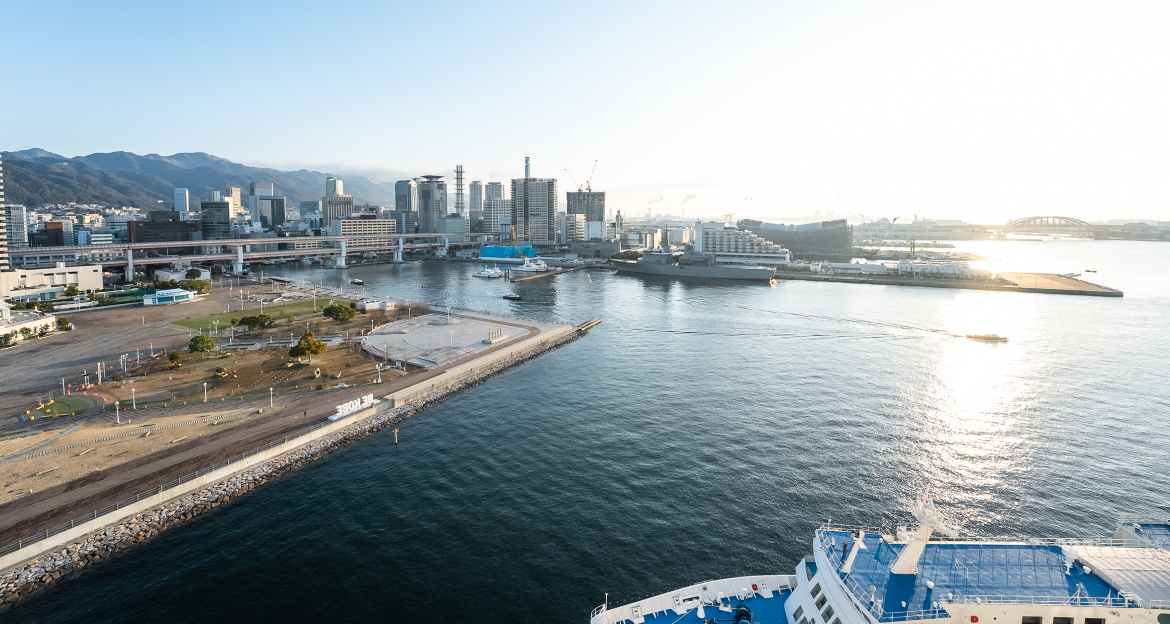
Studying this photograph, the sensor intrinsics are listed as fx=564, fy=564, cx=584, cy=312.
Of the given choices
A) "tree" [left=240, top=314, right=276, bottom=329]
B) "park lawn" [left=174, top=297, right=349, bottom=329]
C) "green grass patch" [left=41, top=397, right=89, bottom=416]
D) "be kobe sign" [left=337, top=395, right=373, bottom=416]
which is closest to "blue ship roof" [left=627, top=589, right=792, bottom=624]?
"be kobe sign" [left=337, top=395, right=373, bottom=416]

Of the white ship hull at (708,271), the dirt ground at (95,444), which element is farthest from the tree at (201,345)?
the white ship hull at (708,271)

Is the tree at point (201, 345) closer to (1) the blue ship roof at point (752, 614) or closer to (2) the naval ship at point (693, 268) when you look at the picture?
(1) the blue ship roof at point (752, 614)

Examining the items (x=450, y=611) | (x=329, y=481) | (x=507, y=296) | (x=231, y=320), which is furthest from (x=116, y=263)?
(x=450, y=611)

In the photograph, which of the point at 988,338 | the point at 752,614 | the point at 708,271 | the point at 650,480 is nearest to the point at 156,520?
the point at 650,480

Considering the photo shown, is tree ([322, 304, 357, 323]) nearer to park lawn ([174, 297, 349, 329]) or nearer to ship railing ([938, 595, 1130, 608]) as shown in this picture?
park lawn ([174, 297, 349, 329])

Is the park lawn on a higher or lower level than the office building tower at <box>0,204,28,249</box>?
lower

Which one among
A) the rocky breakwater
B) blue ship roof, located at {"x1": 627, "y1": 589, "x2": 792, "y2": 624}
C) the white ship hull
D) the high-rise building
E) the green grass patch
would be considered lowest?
the rocky breakwater

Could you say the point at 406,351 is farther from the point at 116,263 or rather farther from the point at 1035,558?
the point at 116,263

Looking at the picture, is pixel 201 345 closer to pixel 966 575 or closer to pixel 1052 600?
pixel 966 575
